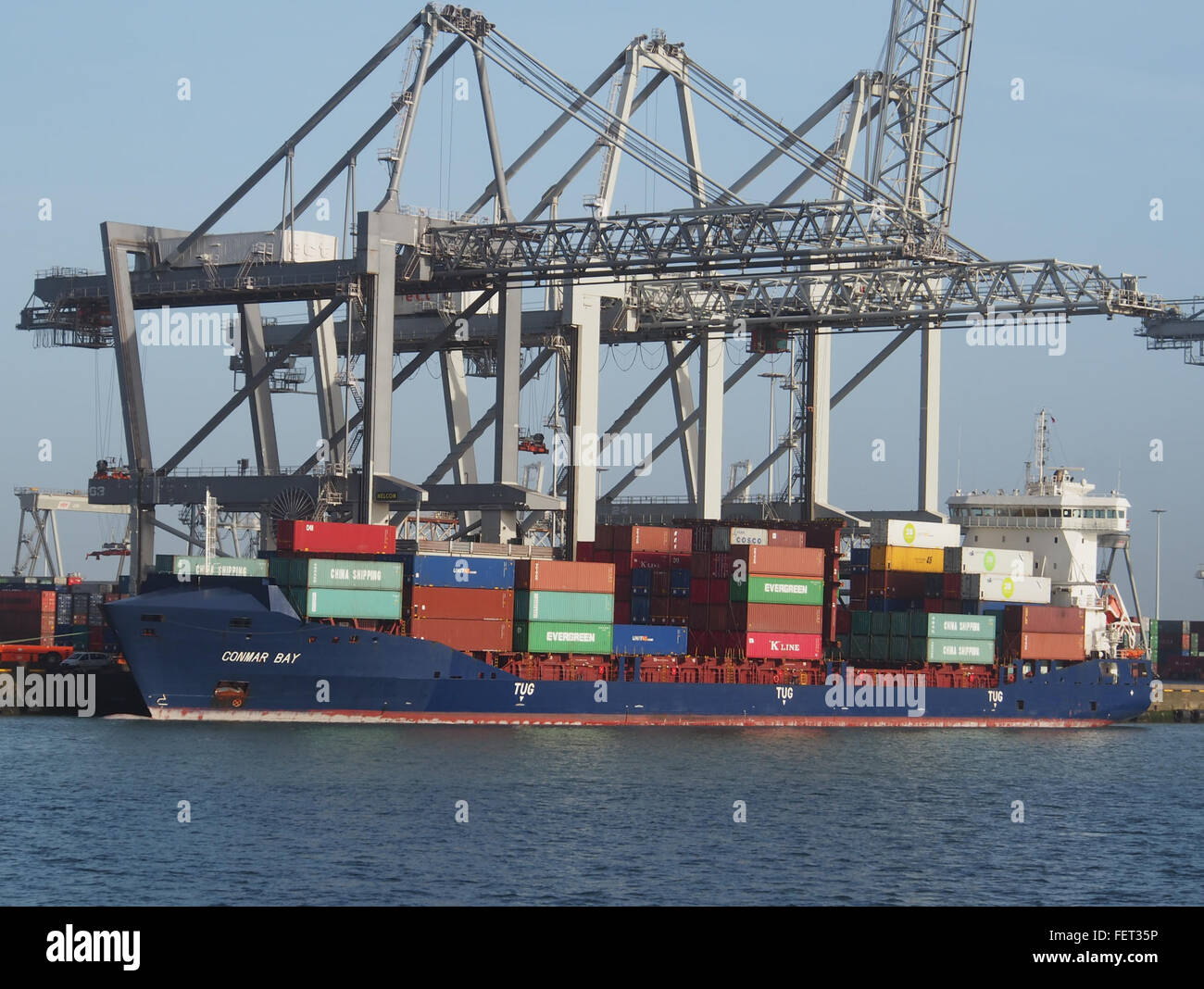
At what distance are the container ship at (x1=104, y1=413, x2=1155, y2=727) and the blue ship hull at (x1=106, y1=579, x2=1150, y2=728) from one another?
0.06m

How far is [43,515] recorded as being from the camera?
97.8 m

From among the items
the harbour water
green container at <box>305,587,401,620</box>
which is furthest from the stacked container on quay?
the harbour water

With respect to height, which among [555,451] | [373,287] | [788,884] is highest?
[373,287]

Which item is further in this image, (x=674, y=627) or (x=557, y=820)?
(x=674, y=627)

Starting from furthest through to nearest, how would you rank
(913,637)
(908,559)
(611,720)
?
(908,559)
(913,637)
(611,720)

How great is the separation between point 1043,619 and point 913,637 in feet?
17.7

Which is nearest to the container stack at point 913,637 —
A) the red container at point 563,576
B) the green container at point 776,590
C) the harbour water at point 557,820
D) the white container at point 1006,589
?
the white container at point 1006,589

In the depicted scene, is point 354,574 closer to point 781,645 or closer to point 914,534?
point 781,645

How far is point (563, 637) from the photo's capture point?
46125 mm

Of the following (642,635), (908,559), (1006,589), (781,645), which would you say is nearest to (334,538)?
(642,635)

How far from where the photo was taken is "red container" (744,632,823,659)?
4900cm
